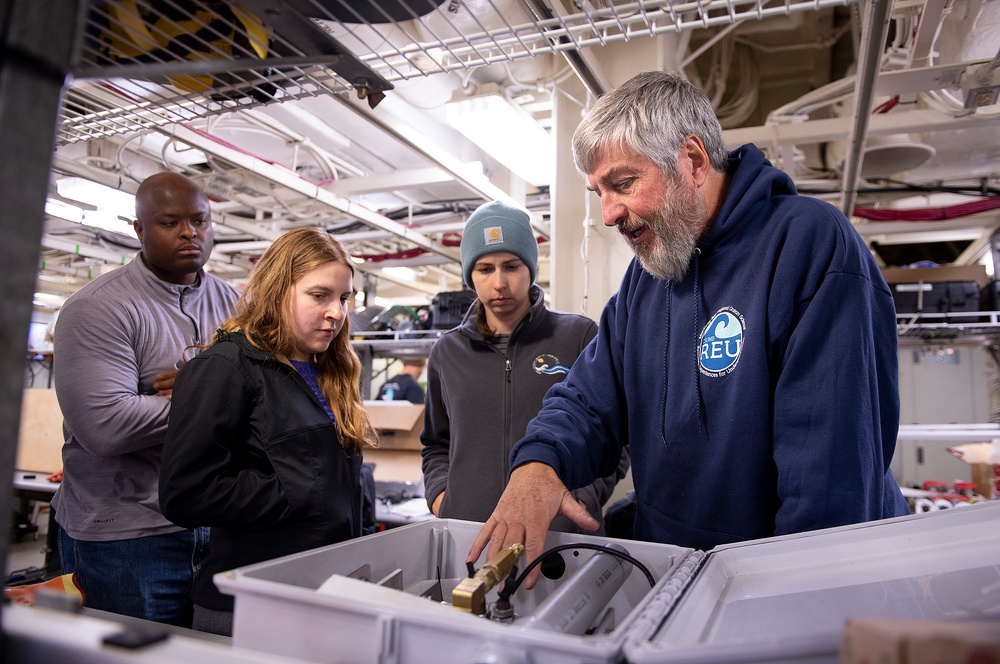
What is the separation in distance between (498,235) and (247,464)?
76cm

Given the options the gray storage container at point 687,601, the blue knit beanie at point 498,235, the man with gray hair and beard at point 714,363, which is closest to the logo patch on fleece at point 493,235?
the blue knit beanie at point 498,235

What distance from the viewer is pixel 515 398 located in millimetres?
1501

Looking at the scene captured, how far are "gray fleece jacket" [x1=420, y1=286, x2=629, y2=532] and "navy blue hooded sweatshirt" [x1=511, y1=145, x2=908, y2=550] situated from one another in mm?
345

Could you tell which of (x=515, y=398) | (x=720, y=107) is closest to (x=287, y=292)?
(x=515, y=398)

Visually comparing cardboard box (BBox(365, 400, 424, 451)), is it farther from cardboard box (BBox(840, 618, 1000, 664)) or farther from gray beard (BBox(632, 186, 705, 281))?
cardboard box (BBox(840, 618, 1000, 664))

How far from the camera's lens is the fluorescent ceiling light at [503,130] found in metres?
2.25

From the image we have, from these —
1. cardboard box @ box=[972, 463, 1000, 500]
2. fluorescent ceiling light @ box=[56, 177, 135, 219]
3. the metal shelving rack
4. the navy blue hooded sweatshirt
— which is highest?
fluorescent ceiling light @ box=[56, 177, 135, 219]

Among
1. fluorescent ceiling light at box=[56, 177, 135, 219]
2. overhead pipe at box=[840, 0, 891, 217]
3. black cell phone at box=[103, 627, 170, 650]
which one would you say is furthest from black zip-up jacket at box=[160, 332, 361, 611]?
fluorescent ceiling light at box=[56, 177, 135, 219]

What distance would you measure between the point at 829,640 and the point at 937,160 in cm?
364

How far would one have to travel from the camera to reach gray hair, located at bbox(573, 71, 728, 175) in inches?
40.0

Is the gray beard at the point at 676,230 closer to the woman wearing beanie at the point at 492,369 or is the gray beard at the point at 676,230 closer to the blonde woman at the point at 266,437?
the woman wearing beanie at the point at 492,369

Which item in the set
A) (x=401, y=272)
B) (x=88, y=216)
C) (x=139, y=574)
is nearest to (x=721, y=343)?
(x=139, y=574)

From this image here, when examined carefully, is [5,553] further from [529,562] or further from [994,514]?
[994,514]

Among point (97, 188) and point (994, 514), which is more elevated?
point (97, 188)
